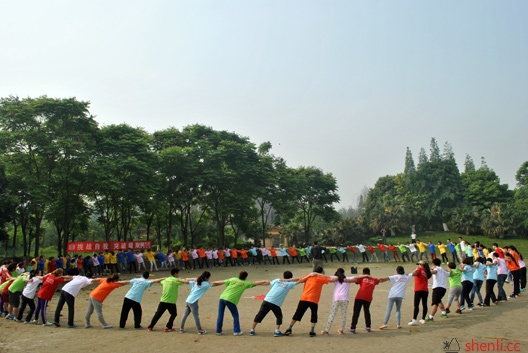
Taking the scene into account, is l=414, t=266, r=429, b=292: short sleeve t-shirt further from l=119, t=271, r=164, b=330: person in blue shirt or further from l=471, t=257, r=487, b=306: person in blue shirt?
l=119, t=271, r=164, b=330: person in blue shirt

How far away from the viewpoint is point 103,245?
28.2m

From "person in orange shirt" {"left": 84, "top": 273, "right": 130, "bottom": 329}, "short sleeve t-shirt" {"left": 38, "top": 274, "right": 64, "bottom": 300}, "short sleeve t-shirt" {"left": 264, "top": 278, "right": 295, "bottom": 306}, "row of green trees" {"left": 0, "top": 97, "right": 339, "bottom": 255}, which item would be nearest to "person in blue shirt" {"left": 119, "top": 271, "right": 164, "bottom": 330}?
"person in orange shirt" {"left": 84, "top": 273, "right": 130, "bottom": 329}

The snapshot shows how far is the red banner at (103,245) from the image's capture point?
2634 centimetres

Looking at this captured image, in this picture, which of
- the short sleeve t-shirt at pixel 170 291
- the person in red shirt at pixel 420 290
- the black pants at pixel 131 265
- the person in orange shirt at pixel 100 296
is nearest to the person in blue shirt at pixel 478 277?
the person in red shirt at pixel 420 290

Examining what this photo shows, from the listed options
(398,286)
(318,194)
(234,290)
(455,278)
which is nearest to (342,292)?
(398,286)

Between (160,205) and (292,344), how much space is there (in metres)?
26.1

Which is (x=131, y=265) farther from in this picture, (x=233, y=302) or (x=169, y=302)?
(x=233, y=302)

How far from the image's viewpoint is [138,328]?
10609mm

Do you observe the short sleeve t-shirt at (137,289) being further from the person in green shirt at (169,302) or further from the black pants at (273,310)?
the black pants at (273,310)

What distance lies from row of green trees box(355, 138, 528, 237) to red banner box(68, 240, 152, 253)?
108ft

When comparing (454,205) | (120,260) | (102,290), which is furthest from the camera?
(454,205)

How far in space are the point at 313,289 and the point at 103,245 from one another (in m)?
22.5

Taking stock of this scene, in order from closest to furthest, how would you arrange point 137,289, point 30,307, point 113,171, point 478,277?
point 137,289
point 30,307
point 478,277
point 113,171

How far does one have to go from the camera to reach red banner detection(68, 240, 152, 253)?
86.4 ft
